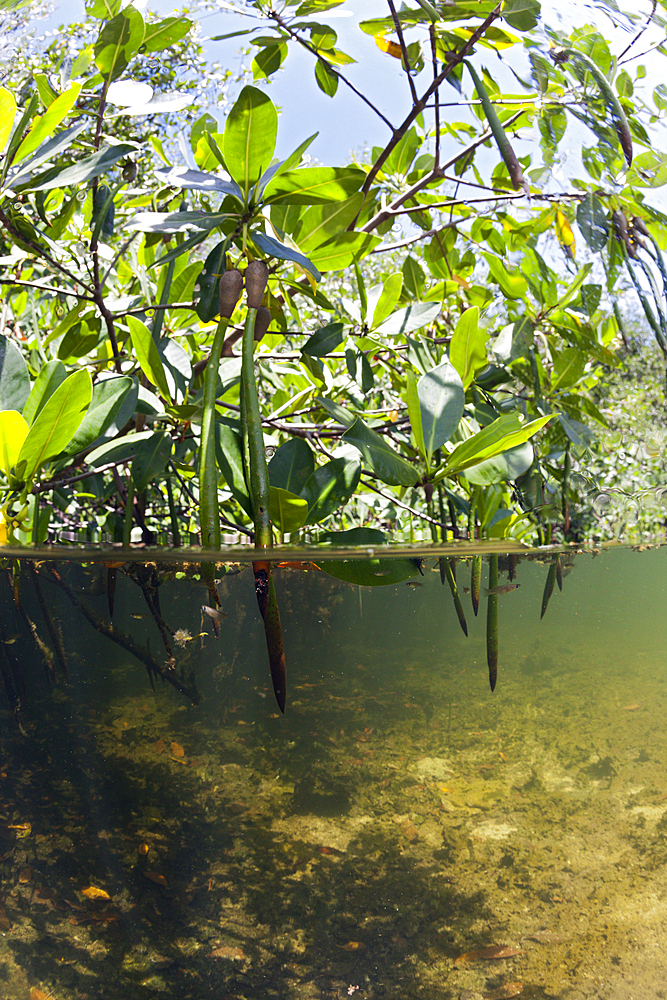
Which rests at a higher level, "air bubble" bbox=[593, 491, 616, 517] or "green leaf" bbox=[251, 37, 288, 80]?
"green leaf" bbox=[251, 37, 288, 80]

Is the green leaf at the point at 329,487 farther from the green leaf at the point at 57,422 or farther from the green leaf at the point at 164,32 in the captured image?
the green leaf at the point at 164,32

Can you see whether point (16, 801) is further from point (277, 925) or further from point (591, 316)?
point (591, 316)

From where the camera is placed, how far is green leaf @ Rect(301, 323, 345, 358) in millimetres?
418

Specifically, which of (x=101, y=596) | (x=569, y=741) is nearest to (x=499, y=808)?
(x=569, y=741)

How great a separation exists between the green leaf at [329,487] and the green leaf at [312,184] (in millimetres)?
135

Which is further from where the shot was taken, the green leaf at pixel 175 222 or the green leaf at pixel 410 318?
the green leaf at pixel 410 318

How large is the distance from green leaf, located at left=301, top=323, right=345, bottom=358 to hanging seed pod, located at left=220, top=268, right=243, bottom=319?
0.30ft

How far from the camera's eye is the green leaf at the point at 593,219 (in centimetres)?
36

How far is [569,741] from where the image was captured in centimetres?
30

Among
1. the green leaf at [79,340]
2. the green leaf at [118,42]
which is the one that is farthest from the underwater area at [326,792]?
the green leaf at [118,42]

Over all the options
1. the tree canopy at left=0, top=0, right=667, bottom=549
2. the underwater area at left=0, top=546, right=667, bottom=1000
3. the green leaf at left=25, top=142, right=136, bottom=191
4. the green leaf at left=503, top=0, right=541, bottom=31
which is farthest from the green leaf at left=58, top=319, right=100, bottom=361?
the green leaf at left=503, top=0, right=541, bottom=31

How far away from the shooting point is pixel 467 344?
36 centimetres

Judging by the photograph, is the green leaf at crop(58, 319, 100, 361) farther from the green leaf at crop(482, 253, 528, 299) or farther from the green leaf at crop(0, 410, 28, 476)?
the green leaf at crop(482, 253, 528, 299)

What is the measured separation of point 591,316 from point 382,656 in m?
0.26
